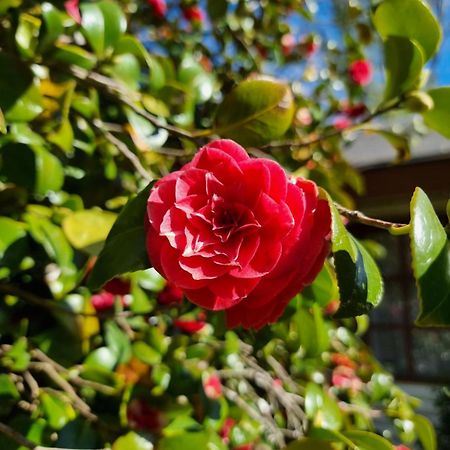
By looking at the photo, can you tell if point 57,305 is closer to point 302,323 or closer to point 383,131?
point 302,323

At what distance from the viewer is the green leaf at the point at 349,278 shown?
559 mm

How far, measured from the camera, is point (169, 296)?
1.19 m

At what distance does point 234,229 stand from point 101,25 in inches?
21.2

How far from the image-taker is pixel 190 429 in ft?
3.38

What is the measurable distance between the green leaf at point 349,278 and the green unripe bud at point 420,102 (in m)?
0.39

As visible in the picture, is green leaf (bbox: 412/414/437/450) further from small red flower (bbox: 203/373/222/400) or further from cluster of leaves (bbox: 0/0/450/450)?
small red flower (bbox: 203/373/222/400)

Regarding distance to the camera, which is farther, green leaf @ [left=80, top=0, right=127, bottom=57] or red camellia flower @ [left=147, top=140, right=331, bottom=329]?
green leaf @ [left=80, top=0, right=127, bottom=57]

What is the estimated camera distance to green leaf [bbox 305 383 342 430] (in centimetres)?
112

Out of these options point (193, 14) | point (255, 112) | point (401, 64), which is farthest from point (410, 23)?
point (193, 14)

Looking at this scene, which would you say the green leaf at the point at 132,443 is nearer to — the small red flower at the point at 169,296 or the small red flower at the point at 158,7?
the small red flower at the point at 169,296

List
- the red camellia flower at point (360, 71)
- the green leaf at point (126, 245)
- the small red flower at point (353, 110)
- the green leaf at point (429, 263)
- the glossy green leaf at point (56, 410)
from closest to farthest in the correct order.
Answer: the green leaf at point (429, 263) < the green leaf at point (126, 245) < the glossy green leaf at point (56, 410) < the small red flower at point (353, 110) < the red camellia flower at point (360, 71)

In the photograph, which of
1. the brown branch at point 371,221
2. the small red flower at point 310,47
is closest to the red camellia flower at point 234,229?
the brown branch at point 371,221

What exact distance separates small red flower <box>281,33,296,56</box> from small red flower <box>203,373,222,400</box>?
1557 mm

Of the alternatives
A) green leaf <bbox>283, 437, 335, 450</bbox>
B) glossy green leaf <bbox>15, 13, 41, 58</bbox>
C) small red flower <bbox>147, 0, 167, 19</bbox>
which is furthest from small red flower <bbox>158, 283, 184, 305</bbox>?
small red flower <bbox>147, 0, 167, 19</bbox>
